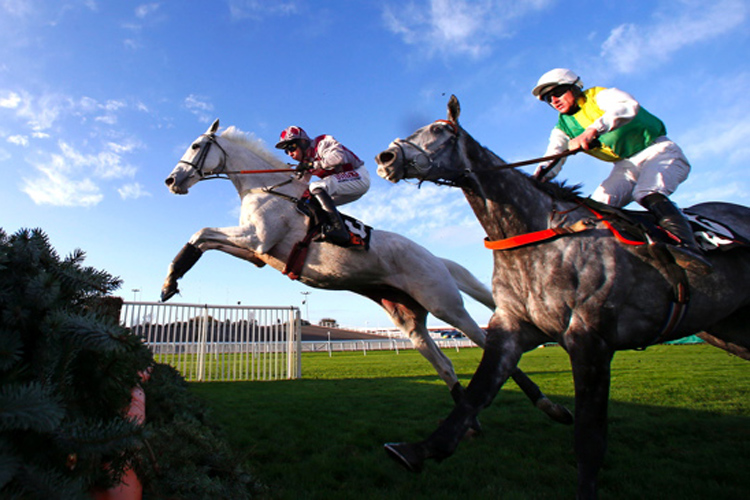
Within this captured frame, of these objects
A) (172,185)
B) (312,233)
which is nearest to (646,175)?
(312,233)

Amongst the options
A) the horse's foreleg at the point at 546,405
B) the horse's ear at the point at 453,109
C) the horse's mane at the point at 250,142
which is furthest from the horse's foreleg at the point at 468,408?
the horse's mane at the point at 250,142

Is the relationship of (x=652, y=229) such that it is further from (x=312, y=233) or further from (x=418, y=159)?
(x=312, y=233)

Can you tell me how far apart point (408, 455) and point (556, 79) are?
9.02 ft

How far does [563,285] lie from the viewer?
8.66 feet

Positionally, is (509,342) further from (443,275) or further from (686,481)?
(443,275)

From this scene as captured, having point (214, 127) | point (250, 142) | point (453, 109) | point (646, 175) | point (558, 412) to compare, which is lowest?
point (558, 412)

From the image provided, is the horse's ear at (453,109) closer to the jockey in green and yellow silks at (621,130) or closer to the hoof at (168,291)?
the jockey in green and yellow silks at (621,130)

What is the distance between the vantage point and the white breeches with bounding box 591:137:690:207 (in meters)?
3.06

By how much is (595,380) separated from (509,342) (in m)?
0.58

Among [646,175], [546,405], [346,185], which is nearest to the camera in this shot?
[646,175]

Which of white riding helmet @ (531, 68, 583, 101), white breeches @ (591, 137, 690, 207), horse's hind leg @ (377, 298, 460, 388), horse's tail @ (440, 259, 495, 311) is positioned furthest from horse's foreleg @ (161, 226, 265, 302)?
white breeches @ (591, 137, 690, 207)

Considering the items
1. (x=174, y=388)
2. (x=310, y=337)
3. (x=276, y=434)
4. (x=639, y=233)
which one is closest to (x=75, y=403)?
(x=174, y=388)

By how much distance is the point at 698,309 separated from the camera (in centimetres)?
282

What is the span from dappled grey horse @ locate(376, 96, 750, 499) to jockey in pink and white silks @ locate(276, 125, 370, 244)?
1.48 m
